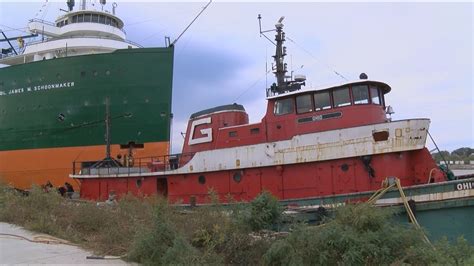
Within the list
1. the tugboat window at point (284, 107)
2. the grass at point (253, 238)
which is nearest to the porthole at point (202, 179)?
the tugboat window at point (284, 107)

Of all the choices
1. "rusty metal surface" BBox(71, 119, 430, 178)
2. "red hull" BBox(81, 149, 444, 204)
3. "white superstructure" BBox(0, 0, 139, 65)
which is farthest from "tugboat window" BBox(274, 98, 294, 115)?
"white superstructure" BBox(0, 0, 139, 65)

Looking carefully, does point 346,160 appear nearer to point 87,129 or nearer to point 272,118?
point 272,118

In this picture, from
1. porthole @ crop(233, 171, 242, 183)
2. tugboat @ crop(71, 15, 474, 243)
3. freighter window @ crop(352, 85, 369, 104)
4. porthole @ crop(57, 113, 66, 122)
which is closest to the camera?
tugboat @ crop(71, 15, 474, 243)

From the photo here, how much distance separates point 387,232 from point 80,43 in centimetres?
2143

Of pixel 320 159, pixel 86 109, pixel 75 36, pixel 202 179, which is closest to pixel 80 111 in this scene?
pixel 86 109

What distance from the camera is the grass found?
5543 millimetres

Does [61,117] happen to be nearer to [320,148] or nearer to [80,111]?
[80,111]

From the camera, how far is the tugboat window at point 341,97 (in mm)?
11281

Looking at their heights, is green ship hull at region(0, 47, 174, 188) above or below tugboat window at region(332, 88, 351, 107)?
above

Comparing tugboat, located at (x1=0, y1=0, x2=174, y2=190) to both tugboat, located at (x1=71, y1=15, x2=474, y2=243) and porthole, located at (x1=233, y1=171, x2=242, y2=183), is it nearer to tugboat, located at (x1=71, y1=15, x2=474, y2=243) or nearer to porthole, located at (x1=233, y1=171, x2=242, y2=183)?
tugboat, located at (x1=71, y1=15, x2=474, y2=243)

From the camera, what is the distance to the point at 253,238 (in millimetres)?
6836

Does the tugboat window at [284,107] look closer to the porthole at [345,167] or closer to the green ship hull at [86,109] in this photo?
the porthole at [345,167]

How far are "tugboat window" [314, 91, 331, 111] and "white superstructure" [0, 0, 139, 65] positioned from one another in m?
14.9

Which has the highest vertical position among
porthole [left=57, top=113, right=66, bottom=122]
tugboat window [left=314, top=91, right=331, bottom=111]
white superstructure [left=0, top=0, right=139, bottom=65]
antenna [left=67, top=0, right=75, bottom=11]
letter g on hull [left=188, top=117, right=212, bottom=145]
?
antenna [left=67, top=0, right=75, bottom=11]
